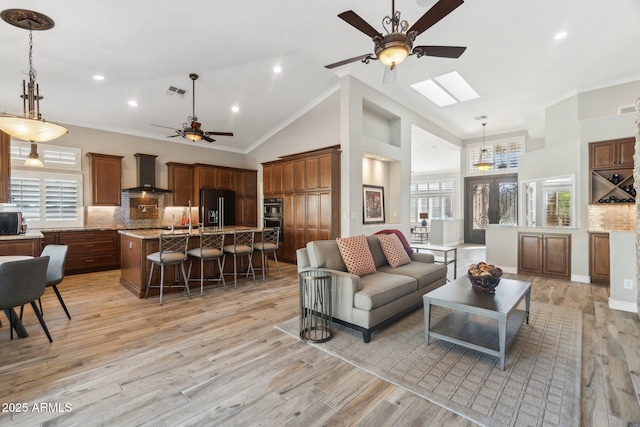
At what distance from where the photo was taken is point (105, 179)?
675 cm

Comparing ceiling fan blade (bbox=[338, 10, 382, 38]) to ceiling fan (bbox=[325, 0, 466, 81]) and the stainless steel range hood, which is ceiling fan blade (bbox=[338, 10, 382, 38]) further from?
the stainless steel range hood

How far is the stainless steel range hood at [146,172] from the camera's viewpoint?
7247 millimetres

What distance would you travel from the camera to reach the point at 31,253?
14.1 feet

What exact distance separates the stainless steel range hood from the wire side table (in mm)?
5735

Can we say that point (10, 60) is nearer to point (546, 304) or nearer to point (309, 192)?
point (309, 192)

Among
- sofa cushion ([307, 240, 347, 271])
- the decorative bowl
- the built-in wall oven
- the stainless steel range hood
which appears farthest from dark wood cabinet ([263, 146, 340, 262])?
the decorative bowl

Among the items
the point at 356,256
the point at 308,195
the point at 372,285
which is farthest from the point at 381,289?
the point at 308,195

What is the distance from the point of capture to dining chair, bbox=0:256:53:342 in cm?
259

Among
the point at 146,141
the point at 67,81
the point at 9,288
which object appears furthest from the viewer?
the point at 146,141

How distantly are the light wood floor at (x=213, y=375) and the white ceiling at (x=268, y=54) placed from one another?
363 centimetres

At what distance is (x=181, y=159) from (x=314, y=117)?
397 centimetres

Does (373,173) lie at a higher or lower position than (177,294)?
higher

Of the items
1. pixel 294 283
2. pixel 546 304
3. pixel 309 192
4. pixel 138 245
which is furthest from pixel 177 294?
pixel 546 304

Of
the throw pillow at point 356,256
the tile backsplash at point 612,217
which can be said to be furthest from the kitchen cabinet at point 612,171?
the throw pillow at point 356,256
